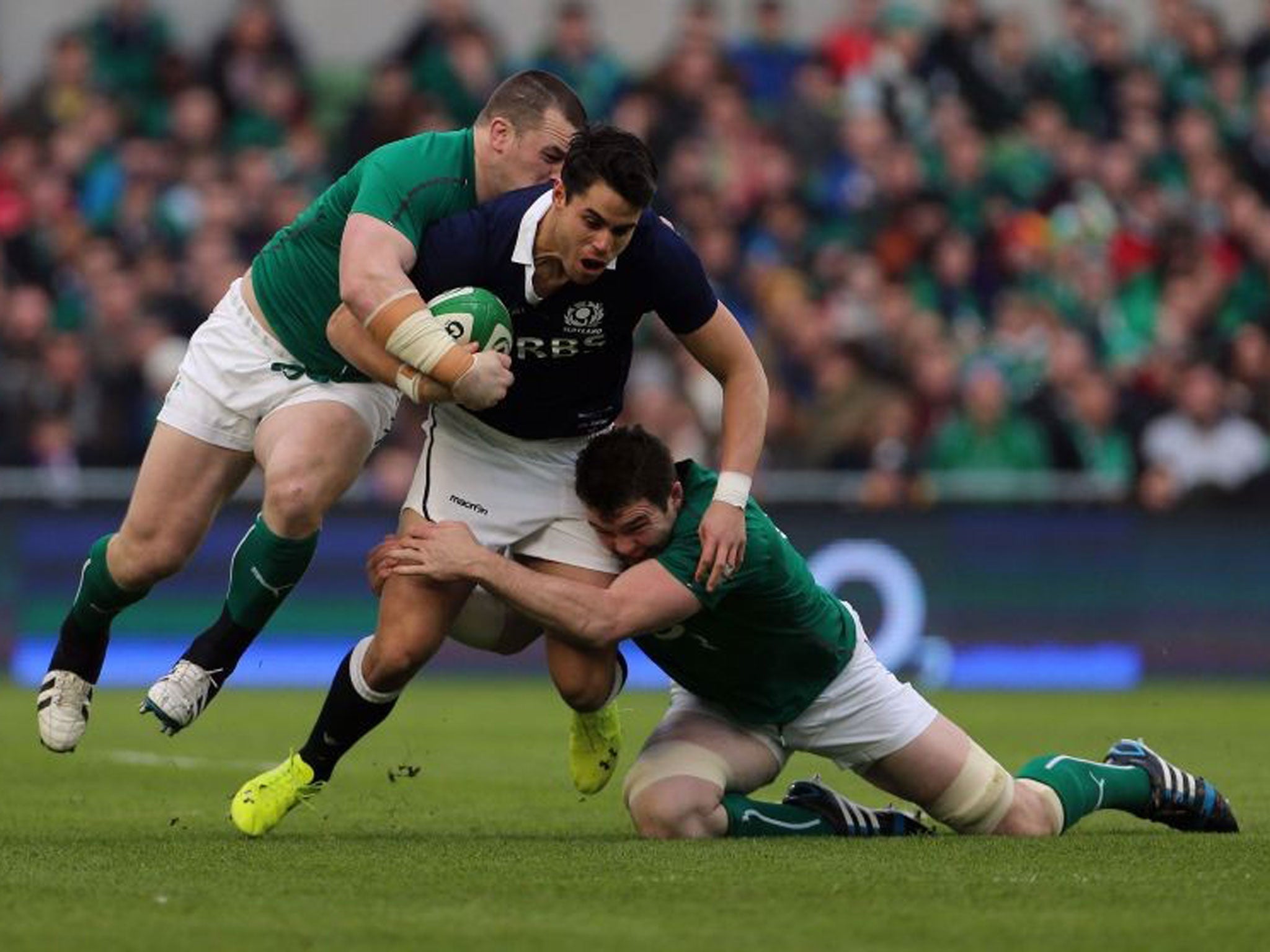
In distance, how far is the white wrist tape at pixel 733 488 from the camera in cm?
779

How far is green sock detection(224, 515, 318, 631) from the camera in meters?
8.42

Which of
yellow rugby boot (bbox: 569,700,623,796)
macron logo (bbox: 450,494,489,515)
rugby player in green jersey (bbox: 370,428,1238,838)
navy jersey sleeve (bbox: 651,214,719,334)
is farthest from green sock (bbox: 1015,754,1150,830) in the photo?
macron logo (bbox: 450,494,489,515)

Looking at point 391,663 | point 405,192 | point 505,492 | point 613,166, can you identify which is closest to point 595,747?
point 391,663

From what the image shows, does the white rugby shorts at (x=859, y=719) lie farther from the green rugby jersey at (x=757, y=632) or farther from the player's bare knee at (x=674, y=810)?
the player's bare knee at (x=674, y=810)

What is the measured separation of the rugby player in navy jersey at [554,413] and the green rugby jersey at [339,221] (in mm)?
136

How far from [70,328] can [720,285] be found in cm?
422

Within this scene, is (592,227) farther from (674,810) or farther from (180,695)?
(180,695)

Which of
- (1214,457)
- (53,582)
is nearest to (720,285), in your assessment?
(1214,457)

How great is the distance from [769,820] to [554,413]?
1.42m

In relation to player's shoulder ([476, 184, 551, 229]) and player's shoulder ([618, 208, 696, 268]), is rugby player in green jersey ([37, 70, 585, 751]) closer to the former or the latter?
player's shoulder ([476, 184, 551, 229])

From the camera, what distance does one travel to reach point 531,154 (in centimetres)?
824

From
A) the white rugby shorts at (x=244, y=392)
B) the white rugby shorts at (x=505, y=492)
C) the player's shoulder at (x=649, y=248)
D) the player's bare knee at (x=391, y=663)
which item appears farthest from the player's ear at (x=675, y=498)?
the white rugby shorts at (x=244, y=392)

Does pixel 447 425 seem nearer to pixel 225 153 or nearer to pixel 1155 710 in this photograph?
pixel 1155 710

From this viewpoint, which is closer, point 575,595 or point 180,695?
point 575,595
